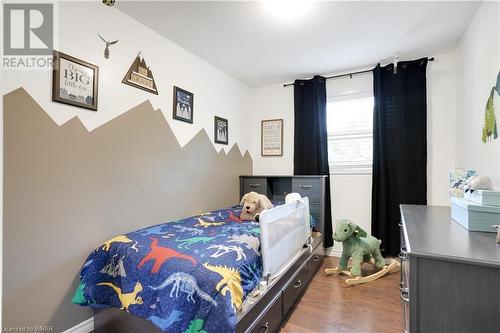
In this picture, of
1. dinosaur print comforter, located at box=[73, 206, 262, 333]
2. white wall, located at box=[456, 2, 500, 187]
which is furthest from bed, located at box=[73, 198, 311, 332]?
white wall, located at box=[456, 2, 500, 187]

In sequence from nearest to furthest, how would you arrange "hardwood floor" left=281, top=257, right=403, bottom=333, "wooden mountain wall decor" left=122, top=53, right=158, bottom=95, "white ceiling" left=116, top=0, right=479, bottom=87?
"hardwood floor" left=281, top=257, right=403, bottom=333 → "white ceiling" left=116, top=0, right=479, bottom=87 → "wooden mountain wall decor" left=122, top=53, right=158, bottom=95

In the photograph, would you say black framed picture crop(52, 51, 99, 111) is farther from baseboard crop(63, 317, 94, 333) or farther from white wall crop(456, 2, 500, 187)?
white wall crop(456, 2, 500, 187)

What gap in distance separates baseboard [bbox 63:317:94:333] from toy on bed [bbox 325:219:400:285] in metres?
2.17

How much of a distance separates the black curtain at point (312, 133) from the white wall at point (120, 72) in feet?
3.62

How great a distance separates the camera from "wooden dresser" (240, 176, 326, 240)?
3.01 metres

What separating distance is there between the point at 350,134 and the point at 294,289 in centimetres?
211

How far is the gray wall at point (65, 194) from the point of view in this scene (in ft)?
4.65

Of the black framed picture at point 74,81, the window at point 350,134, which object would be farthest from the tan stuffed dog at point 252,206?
the black framed picture at point 74,81

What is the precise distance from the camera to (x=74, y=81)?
1672mm

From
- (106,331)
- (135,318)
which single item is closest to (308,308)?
(135,318)

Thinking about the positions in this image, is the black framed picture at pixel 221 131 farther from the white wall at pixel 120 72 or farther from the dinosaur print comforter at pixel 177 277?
the dinosaur print comforter at pixel 177 277

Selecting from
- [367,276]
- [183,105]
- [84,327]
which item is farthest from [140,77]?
[367,276]

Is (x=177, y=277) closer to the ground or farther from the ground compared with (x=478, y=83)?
closer to the ground

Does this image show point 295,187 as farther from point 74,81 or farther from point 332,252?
point 74,81
